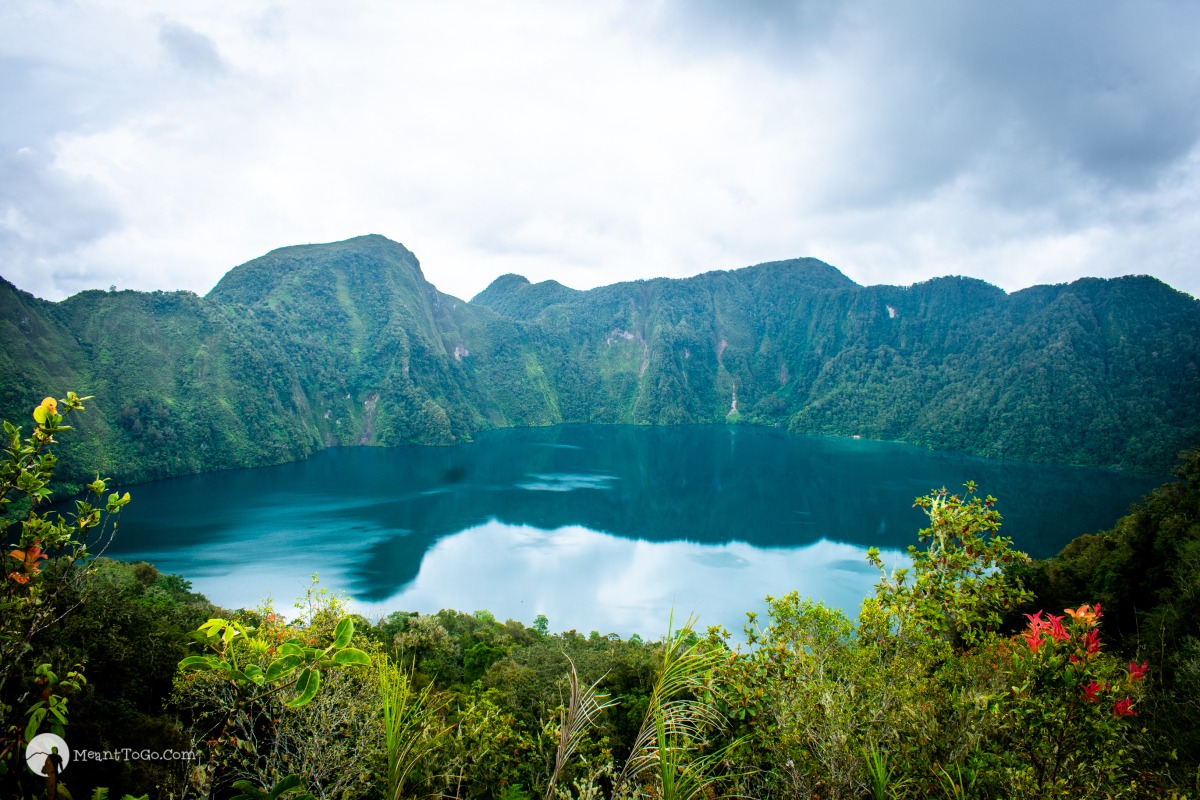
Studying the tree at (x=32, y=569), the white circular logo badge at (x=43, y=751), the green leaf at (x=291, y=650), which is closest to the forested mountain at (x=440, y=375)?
the tree at (x=32, y=569)

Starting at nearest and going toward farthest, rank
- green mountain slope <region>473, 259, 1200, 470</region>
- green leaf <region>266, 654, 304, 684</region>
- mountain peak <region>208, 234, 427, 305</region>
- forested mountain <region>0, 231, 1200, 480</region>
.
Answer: green leaf <region>266, 654, 304, 684</region> < forested mountain <region>0, 231, 1200, 480</region> < green mountain slope <region>473, 259, 1200, 470</region> < mountain peak <region>208, 234, 427, 305</region>

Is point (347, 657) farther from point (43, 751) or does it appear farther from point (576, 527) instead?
point (576, 527)

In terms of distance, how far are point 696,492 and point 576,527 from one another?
2318 centimetres

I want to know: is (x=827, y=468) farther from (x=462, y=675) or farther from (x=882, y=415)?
(x=462, y=675)

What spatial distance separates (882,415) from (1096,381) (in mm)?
45048

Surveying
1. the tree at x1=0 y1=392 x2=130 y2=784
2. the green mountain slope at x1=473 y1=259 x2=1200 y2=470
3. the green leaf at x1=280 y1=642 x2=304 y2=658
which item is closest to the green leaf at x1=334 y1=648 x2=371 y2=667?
the green leaf at x1=280 y1=642 x2=304 y2=658

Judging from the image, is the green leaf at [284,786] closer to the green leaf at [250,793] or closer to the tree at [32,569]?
the green leaf at [250,793]

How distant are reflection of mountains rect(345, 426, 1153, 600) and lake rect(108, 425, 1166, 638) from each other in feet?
1.26

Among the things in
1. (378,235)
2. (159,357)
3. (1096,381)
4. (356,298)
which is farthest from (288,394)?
(1096,381)

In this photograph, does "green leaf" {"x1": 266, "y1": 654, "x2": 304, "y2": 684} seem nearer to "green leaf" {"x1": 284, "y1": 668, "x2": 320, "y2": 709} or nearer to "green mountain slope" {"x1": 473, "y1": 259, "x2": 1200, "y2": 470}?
"green leaf" {"x1": 284, "y1": 668, "x2": 320, "y2": 709}

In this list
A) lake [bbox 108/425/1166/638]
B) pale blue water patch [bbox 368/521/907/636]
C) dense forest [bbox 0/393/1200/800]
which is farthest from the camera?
lake [bbox 108/425/1166/638]

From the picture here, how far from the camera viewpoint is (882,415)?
512 ft

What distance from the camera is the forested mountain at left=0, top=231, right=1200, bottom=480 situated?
84.1 metres

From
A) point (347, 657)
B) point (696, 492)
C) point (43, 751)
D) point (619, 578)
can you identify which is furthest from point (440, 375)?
point (347, 657)
